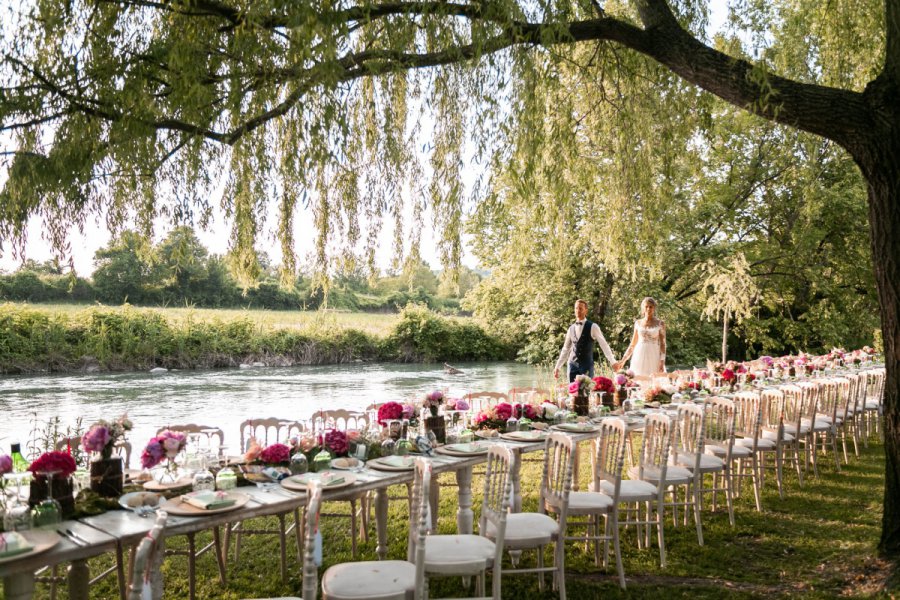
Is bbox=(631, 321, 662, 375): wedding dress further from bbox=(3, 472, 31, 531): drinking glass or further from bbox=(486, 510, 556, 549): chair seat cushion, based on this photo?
bbox=(3, 472, 31, 531): drinking glass

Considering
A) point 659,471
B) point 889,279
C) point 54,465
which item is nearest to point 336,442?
point 54,465

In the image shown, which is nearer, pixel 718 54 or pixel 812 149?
pixel 718 54

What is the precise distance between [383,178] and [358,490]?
6.86ft

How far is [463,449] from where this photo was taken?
4.52m

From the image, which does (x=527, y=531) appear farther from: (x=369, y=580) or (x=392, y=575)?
(x=369, y=580)

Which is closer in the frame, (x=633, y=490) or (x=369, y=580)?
(x=369, y=580)

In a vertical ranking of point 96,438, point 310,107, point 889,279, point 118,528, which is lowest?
point 118,528

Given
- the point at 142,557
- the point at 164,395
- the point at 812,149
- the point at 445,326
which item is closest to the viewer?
the point at 142,557

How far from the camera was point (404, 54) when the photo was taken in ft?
13.9

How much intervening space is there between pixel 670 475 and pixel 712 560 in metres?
0.64

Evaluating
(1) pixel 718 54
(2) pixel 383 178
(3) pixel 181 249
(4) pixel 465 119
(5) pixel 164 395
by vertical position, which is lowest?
(5) pixel 164 395

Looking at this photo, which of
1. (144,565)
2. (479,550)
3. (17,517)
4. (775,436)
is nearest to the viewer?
(144,565)

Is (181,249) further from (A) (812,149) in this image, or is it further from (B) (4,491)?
(A) (812,149)

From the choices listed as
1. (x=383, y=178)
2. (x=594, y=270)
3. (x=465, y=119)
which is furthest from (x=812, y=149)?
(x=594, y=270)
